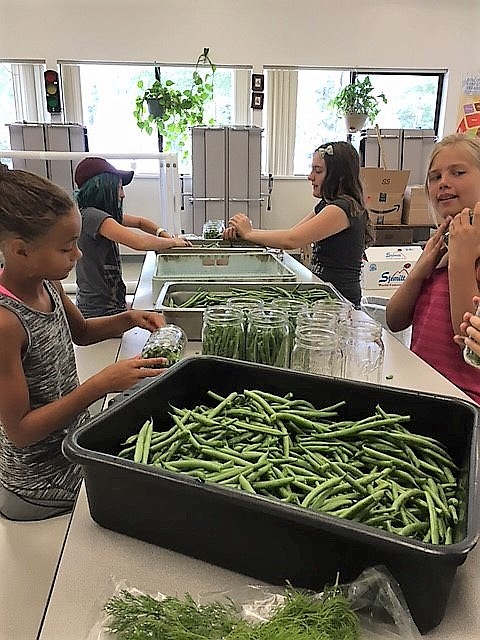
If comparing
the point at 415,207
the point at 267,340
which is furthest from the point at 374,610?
the point at 415,207

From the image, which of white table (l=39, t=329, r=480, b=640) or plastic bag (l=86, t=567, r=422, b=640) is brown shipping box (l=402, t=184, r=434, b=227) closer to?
white table (l=39, t=329, r=480, b=640)

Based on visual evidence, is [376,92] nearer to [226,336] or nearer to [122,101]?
[122,101]

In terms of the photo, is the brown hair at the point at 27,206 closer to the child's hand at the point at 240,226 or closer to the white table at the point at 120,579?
the white table at the point at 120,579

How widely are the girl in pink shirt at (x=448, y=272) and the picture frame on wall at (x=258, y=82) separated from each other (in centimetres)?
508

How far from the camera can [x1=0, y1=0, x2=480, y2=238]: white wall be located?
6.11 metres

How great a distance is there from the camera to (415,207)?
5.69 m

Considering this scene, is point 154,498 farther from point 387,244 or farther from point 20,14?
point 20,14

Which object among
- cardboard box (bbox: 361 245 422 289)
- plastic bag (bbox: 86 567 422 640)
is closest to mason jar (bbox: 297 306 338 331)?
plastic bag (bbox: 86 567 422 640)

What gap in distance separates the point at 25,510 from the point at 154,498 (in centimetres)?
74

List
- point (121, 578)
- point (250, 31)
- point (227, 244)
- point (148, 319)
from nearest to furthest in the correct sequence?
point (121, 578), point (148, 319), point (227, 244), point (250, 31)

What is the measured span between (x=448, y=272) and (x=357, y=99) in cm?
526

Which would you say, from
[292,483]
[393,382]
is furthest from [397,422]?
[393,382]

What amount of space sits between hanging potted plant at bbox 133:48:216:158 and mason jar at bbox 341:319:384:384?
5.28m

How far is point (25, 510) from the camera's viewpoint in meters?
1.37
